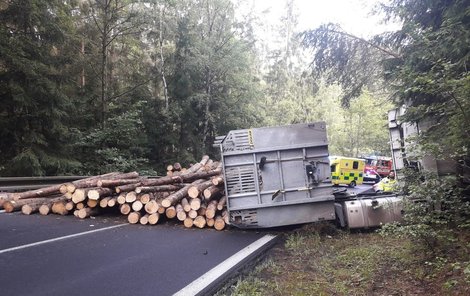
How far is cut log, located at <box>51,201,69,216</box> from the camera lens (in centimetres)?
929

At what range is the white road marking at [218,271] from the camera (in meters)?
4.46

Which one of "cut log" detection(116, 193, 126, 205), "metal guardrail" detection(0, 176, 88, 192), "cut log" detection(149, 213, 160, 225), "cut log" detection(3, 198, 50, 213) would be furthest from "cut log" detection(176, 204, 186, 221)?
"metal guardrail" detection(0, 176, 88, 192)

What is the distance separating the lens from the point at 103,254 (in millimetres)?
5918

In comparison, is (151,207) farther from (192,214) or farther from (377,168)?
(377,168)

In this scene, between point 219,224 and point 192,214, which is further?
point 192,214

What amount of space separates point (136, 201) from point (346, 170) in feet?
71.4

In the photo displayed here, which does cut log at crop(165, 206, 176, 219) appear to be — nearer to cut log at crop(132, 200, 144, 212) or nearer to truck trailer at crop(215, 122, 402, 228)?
cut log at crop(132, 200, 144, 212)

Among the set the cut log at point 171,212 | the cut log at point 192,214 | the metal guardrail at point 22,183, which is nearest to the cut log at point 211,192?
the cut log at point 192,214

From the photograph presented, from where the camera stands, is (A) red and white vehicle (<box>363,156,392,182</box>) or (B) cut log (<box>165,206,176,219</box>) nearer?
(B) cut log (<box>165,206,176,219</box>)

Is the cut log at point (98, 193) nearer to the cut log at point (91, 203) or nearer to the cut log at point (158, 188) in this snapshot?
the cut log at point (91, 203)

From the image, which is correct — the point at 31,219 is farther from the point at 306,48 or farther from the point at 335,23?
the point at 335,23

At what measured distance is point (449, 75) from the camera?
16.9 ft

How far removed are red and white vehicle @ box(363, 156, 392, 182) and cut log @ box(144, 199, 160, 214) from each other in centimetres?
2806

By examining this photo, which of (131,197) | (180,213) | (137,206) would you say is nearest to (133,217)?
(137,206)
